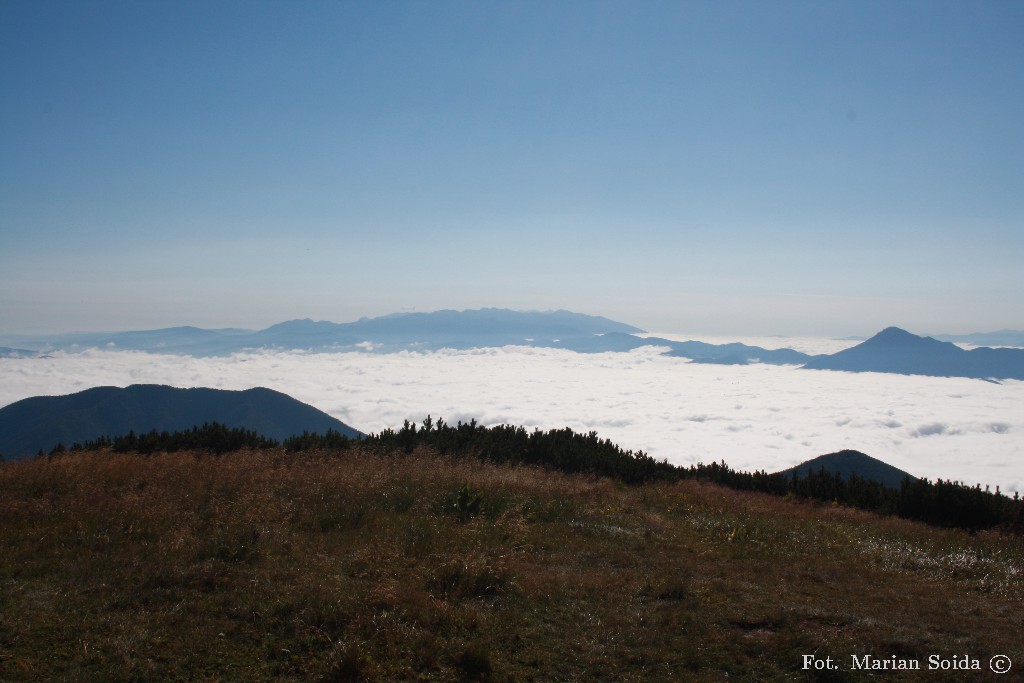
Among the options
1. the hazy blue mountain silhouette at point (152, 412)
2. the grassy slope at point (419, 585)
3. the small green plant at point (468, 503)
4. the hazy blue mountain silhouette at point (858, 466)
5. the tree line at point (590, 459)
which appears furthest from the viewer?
the hazy blue mountain silhouette at point (152, 412)

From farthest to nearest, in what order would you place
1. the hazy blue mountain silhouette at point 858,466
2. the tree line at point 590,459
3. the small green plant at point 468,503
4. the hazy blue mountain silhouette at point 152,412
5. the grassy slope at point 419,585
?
1. the hazy blue mountain silhouette at point 152,412
2. the hazy blue mountain silhouette at point 858,466
3. the tree line at point 590,459
4. the small green plant at point 468,503
5. the grassy slope at point 419,585

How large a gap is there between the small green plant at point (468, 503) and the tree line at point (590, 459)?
21.1 feet

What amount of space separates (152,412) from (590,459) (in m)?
198

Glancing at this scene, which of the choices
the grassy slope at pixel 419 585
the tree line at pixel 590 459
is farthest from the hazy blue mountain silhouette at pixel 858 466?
the grassy slope at pixel 419 585

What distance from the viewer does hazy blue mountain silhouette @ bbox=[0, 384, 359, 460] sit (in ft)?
536

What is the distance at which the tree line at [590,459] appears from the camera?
53.5 feet

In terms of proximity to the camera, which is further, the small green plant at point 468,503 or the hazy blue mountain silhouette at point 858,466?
the hazy blue mountain silhouette at point 858,466

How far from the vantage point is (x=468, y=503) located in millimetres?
11469

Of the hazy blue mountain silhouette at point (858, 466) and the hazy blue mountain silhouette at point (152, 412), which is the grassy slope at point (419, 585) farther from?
the hazy blue mountain silhouette at point (152, 412)

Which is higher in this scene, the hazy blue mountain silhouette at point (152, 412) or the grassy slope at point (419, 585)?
the grassy slope at point (419, 585)

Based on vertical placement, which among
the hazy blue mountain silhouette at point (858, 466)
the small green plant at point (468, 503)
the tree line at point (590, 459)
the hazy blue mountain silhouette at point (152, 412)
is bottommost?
the hazy blue mountain silhouette at point (152, 412)

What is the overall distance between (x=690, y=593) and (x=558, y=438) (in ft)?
54.8

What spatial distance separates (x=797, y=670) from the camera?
5469 millimetres

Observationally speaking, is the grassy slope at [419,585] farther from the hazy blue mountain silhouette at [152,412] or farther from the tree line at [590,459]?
the hazy blue mountain silhouette at [152,412]
